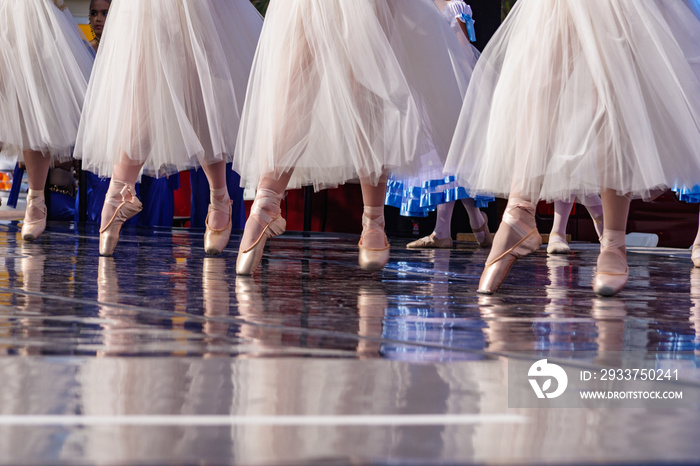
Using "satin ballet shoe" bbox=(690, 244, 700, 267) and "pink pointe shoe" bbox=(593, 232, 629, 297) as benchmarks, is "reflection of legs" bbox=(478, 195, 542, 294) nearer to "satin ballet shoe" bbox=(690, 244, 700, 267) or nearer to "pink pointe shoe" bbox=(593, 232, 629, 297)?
"pink pointe shoe" bbox=(593, 232, 629, 297)

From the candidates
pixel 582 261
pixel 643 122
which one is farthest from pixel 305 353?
pixel 582 261

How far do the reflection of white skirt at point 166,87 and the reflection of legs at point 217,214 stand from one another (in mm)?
66

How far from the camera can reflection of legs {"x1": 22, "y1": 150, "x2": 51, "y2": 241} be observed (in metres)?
3.59

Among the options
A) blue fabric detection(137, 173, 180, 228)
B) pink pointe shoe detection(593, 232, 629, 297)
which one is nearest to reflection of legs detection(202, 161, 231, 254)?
pink pointe shoe detection(593, 232, 629, 297)

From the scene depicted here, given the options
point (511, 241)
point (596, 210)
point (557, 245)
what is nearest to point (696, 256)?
point (596, 210)

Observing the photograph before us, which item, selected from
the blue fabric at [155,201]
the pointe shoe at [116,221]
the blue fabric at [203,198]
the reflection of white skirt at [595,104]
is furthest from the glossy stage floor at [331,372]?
the blue fabric at [155,201]

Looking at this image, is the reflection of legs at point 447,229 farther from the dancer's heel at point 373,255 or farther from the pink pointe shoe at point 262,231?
the pink pointe shoe at point 262,231

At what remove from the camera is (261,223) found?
95.3 inches

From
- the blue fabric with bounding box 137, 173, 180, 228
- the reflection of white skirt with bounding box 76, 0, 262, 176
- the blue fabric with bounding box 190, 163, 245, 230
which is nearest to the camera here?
the reflection of white skirt with bounding box 76, 0, 262, 176

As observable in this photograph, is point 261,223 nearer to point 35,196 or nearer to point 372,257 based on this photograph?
point 372,257

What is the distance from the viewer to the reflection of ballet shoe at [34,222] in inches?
141

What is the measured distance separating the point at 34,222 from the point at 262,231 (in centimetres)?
155

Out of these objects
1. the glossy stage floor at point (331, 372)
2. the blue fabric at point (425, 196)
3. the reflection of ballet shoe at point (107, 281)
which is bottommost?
the glossy stage floor at point (331, 372)

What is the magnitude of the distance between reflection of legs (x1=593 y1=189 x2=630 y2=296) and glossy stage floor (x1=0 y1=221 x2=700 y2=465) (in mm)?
54
